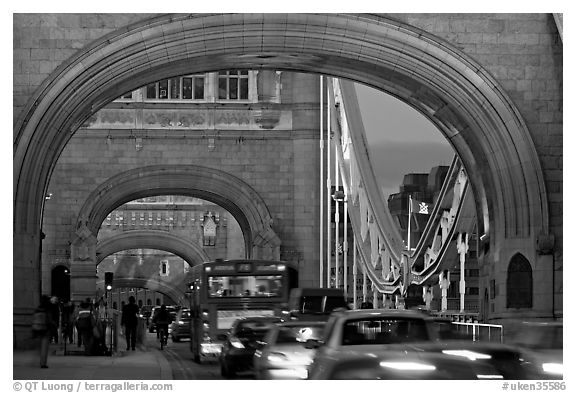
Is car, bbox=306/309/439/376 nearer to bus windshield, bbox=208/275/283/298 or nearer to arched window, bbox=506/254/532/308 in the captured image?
arched window, bbox=506/254/532/308

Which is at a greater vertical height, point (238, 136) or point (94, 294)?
point (238, 136)

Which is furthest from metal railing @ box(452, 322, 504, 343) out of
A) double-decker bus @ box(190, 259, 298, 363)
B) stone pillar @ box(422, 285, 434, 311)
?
stone pillar @ box(422, 285, 434, 311)

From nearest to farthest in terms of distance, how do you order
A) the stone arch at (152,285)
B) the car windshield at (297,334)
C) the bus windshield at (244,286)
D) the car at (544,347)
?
the car at (544,347)
the car windshield at (297,334)
the bus windshield at (244,286)
the stone arch at (152,285)

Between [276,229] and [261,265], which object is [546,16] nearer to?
[261,265]

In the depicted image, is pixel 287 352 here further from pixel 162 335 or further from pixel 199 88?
pixel 199 88

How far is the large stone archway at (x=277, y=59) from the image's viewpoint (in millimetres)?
26219

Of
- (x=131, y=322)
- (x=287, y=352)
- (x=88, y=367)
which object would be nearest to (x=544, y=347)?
(x=287, y=352)

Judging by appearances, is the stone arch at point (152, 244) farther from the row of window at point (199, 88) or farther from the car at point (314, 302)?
the car at point (314, 302)

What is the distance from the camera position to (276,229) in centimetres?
4462

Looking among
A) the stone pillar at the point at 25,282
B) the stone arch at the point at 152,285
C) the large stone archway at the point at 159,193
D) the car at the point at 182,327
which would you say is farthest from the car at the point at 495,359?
the stone arch at the point at 152,285

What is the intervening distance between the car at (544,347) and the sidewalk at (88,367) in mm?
7166
